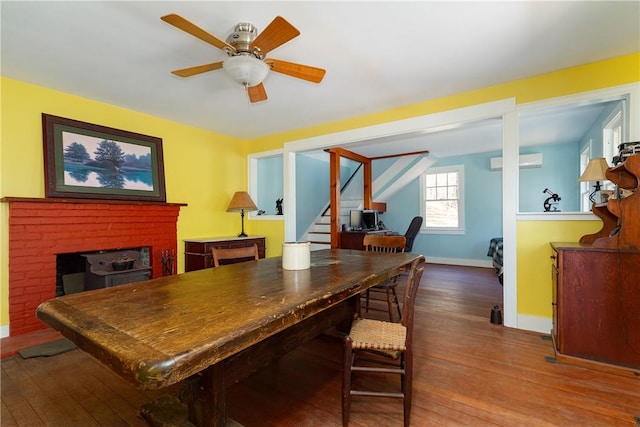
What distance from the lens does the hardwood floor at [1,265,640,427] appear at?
154 centimetres

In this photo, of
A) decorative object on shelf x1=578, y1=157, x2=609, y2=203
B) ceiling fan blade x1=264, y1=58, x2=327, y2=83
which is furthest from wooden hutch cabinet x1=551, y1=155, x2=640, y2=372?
ceiling fan blade x1=264, y1=58, x2=327, y2=83

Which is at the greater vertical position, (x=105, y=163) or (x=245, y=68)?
(x=245, y=68)

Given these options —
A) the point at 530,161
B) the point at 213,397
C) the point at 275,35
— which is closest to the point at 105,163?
the point at 275,35

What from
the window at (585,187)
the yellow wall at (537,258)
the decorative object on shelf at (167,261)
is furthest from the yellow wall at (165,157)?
the window at (585,187)

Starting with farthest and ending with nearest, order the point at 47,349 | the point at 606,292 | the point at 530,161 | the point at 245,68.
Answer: the point at 530,161, the point at 47,349, the point at 606,292, the point at 245,68

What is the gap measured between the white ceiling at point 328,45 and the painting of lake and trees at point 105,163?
0.49 meters

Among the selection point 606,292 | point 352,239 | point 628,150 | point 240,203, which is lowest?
point 606,292

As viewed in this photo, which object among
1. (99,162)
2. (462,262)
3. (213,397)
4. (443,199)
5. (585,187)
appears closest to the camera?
(213,397)

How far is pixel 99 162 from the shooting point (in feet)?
10.4

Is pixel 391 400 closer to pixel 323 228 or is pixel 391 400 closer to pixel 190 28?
pixel 190 28

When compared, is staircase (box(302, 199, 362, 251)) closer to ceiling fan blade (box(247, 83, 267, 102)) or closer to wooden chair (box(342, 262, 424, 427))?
ceiling fan blade (box(247, 83, 267, 102))

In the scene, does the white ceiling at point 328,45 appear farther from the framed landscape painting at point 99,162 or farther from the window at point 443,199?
the window at point 443,199

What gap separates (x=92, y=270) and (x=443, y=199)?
6148 mm

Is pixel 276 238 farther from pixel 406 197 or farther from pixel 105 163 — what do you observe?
pixel 406 197
